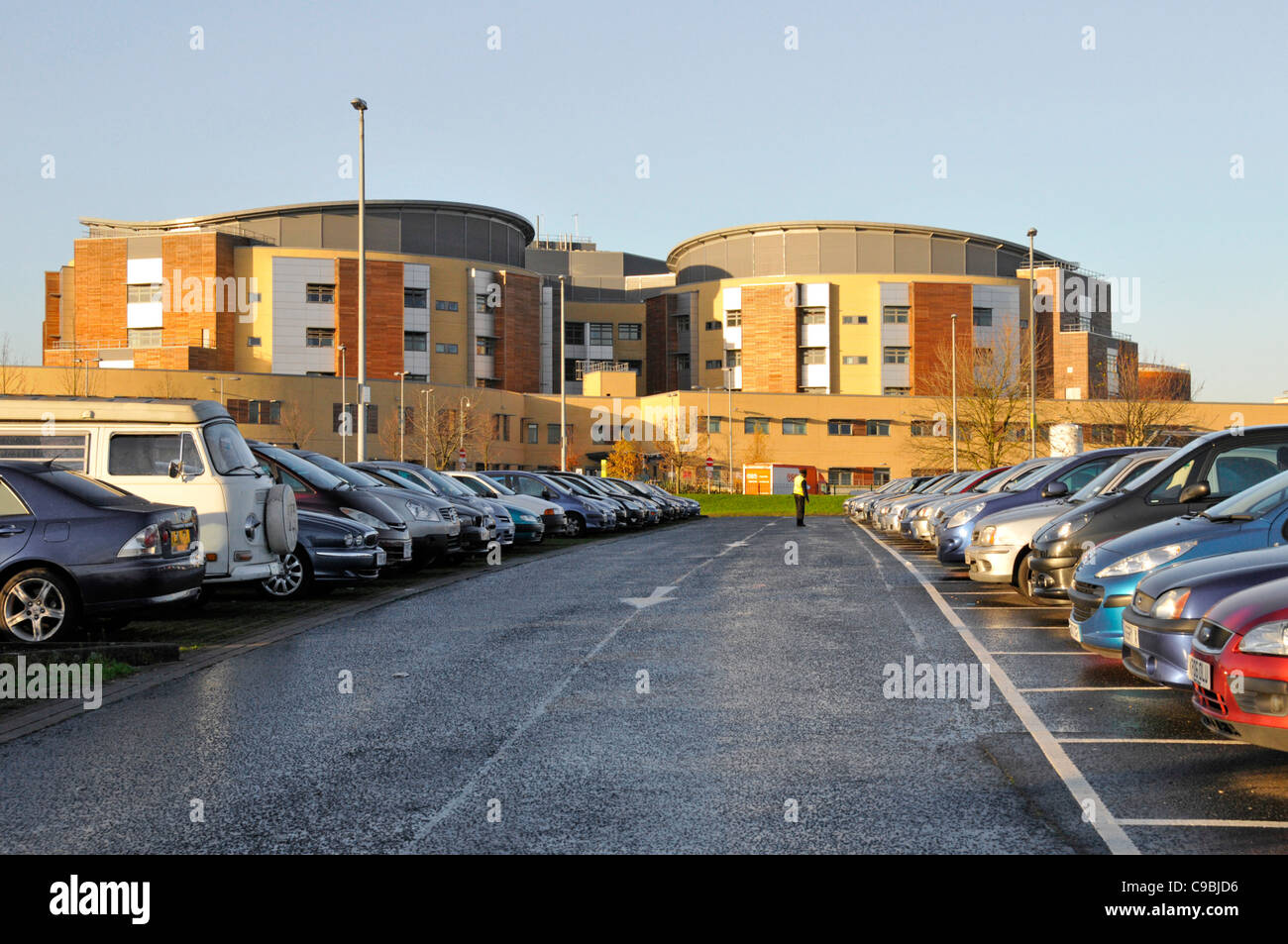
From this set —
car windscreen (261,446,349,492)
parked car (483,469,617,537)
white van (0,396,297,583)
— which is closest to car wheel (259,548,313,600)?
car windscreen (261,446,349,492)

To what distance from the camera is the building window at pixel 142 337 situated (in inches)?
3533

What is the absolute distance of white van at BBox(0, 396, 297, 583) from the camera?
41.7ft

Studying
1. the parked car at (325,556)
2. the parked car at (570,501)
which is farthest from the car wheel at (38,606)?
the parked car at (570,501)

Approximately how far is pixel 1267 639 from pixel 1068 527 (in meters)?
6.01

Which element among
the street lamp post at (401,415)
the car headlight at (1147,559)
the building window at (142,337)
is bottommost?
the car headlight at (1147,559)

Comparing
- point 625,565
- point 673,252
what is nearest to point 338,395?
point 673,252

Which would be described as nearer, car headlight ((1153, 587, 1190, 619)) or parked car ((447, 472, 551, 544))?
car headlight ((1153, 587, 1190, 619))

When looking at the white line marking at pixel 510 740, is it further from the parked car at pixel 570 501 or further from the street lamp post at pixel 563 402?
the street lamp post at pixel 563 402

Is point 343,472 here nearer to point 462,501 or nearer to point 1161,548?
point 462,501

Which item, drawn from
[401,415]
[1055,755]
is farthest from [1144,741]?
[401,415]

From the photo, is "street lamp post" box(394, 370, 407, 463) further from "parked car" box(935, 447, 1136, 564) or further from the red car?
the red car

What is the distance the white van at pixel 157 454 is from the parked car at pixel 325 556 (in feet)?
5.43

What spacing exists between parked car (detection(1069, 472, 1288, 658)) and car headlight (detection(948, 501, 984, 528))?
755 centimetres

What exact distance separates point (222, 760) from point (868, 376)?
96380 millimetres
